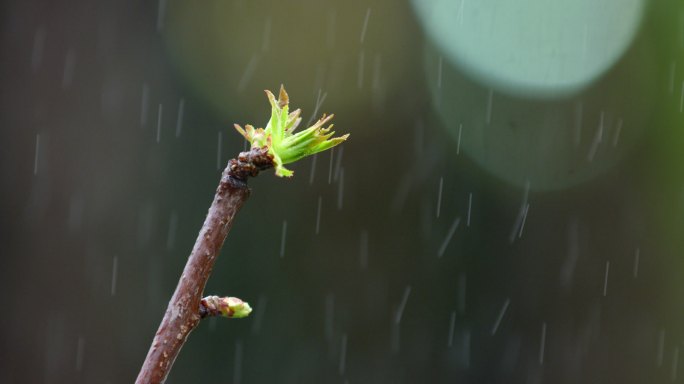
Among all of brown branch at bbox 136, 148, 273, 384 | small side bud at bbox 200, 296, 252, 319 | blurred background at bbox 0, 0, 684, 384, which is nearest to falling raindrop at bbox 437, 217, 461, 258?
blurred background at bbox 0, 0, 684, 384

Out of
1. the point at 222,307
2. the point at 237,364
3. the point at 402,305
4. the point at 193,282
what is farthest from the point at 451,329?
the point at 193,282

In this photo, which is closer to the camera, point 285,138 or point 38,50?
point 285,138

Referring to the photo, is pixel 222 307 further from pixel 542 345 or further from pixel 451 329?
pixel 542 345

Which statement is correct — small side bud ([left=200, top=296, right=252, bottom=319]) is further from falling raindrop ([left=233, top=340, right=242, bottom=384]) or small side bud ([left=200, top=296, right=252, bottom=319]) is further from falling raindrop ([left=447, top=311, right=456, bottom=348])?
falling raindrop ([left=447, top=311, right=456, bottom=348])

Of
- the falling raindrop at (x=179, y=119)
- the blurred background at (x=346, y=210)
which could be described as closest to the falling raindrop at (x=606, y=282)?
the blurred background at (x=346, y=210)

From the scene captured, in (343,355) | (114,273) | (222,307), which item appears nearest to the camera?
(222,307)

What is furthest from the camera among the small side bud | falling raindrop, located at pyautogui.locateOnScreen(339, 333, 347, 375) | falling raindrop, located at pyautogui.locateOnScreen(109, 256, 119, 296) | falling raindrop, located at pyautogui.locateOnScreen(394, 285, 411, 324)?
falling raindrop, located at pyautogui.locateOnScreen(394, 285, 411, 324)

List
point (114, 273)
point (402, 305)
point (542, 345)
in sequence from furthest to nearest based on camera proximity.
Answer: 1. point (542, 345)
2. point (402, 305)
3. point (114, 273)

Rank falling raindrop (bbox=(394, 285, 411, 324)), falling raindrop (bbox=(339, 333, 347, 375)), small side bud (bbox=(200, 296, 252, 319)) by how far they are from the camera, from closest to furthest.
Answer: small side bud (bbox=(200, 296, 252, 319)) → falling raindrop (bbox=(339, 333, 347, 375)) → falling raindrop (bbox=(394, 285, 411, 324))

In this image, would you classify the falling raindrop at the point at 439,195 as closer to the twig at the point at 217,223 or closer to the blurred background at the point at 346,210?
the blurred background at the point at 346,210
